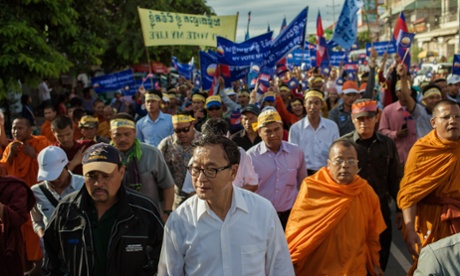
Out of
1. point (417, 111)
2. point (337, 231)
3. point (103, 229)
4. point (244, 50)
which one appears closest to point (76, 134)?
point (244, 50)

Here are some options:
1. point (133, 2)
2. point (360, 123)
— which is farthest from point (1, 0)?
point (133, 2)

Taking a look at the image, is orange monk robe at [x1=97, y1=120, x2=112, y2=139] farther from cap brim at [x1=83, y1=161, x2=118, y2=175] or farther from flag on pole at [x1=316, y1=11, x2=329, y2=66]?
flag on pole at [x1=316, y1=11, x2=329, y2=66]

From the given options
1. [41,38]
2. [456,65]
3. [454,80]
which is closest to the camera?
[41,38]

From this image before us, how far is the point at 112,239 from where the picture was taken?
357cm

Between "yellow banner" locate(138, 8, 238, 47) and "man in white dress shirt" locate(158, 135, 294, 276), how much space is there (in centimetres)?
923

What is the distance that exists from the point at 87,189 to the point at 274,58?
27.9ft

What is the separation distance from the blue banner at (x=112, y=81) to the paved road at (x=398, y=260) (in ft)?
29.1

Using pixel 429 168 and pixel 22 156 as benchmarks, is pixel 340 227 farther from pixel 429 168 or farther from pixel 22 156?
pixel 22 156

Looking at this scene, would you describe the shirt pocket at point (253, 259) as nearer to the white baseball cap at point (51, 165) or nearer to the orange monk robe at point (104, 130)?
the white baseball cap at point (51, 165)

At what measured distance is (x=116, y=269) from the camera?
357 centimetres

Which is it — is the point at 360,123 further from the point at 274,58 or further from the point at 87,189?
the point at 274,58

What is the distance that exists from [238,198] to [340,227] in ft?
5.70

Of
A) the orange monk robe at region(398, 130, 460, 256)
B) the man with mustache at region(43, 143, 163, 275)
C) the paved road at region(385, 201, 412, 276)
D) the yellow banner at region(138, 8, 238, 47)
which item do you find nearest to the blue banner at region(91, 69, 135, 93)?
the yellow banner at region(138, 8, 238, 47)

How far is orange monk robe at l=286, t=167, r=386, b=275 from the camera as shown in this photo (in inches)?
187
